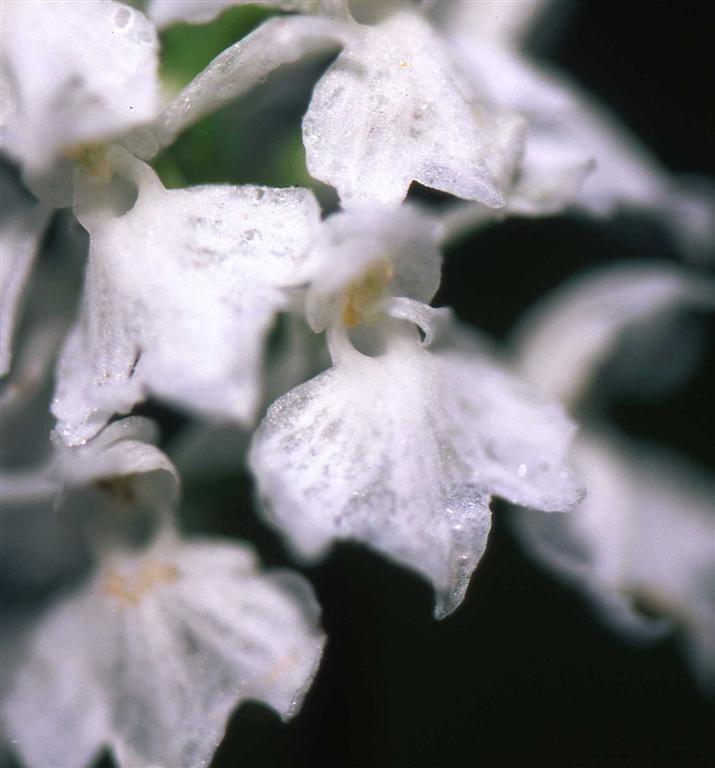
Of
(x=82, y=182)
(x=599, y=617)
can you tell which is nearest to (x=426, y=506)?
(x=82, y=182)

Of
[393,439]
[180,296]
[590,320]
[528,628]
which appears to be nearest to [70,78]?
[180,296]

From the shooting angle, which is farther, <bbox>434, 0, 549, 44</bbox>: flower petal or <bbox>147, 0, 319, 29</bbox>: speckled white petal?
<bbox>434, 0, 549, 44</bbox>: flower petal

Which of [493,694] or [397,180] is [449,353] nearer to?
[397,180]

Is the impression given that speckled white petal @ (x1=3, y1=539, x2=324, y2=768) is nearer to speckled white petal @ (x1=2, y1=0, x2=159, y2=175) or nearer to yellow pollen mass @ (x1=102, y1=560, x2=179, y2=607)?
yellow pollen mass @ (x1=102, y1=560, x2=179, y2=607)

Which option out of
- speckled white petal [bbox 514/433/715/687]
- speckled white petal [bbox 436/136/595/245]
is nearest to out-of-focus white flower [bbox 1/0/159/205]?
speckled white petal [bbox 436/136/595/245]

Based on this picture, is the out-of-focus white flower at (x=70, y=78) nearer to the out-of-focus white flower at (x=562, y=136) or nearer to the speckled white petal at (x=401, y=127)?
the speckled white petal at (x=401, y=127)

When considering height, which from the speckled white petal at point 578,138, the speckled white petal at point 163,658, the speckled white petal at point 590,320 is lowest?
the speckled white petal at point 590,320

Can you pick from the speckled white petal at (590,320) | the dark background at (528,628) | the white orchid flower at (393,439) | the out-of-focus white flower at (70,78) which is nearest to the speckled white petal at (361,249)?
the white orchid flower at (393,439)
